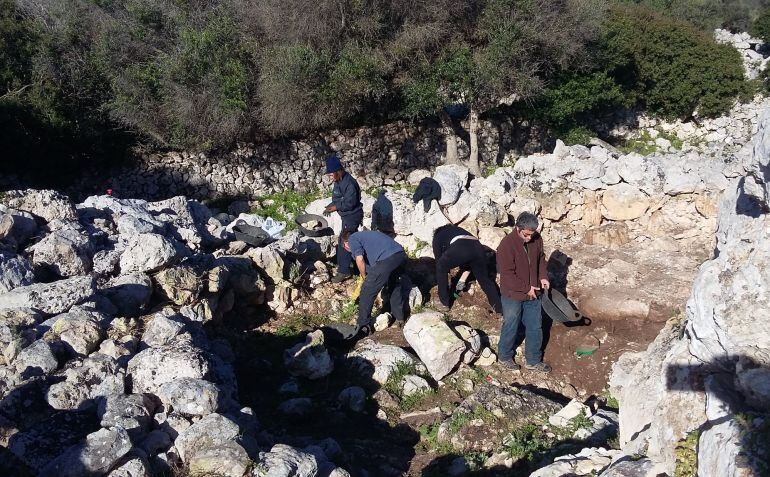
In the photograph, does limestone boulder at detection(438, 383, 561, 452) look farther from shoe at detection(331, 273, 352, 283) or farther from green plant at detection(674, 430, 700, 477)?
shoe at detection(331, 273, 352, 283)

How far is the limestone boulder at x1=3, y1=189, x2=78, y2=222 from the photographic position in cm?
762

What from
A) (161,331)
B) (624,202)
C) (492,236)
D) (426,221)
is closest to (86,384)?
(161,331)

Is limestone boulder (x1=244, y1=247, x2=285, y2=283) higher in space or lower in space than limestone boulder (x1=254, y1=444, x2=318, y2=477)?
lower

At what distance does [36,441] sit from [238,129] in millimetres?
11476

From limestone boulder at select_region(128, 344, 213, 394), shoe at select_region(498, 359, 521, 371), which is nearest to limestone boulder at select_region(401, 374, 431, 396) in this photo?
shoe at select_region(498, 359, 521, 371)

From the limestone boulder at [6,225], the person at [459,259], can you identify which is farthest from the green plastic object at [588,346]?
the limestone boulder at [6,225]

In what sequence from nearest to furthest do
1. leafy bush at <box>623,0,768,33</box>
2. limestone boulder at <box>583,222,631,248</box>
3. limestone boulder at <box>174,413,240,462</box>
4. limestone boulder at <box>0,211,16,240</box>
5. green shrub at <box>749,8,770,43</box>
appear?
1. limestone boulder at <box>174,413,240,462</box>
2. limestone boulder at <box>0,211,16,240</box>
3. limestone boulder at <box>583,222,631,248</box>
4. green shrub at <box>749,8,770,43</box>
5. leafy bush at <box>623,0,768,33</box>

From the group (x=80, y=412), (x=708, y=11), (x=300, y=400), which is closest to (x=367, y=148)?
(x=300, y=400)

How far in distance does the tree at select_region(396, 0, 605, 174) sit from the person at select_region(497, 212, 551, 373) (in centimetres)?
887

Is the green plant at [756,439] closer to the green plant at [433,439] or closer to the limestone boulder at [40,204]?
the green plant at [433,439]

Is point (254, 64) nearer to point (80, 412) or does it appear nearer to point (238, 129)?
point (238, 129)

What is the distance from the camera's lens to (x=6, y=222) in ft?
22.8

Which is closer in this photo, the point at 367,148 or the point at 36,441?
the point at 36,441

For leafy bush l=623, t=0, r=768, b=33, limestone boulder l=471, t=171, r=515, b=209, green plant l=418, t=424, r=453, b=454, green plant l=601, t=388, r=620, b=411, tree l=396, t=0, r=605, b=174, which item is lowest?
green plant l=418, t=424, r=453, b=454
